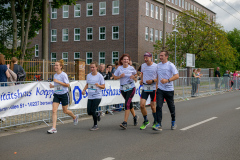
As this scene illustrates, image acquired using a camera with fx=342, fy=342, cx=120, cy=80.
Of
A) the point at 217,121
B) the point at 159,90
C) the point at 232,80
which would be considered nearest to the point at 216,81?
the point at 232,80

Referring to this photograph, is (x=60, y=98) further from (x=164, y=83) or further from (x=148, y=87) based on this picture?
(x=164, y=83)

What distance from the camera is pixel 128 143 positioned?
6.84 metres

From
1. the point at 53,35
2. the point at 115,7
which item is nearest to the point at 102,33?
the point at 115,7

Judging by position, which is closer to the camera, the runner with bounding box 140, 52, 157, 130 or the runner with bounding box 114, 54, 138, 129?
the runner with bounding box 140, 52, 157, 130

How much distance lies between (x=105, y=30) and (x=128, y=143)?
40.5 meters

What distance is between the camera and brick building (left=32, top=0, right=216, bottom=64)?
144 feet

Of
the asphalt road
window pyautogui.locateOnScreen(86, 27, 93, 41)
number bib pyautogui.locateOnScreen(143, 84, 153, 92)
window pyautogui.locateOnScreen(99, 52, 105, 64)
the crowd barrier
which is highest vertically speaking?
window pyautogui.locateOnScreen(86, 27, 93, 41)

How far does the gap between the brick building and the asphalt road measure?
34929mm

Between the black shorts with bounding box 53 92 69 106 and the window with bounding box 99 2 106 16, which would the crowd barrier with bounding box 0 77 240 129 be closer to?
the black shorts with bounding box 53 92 69 106

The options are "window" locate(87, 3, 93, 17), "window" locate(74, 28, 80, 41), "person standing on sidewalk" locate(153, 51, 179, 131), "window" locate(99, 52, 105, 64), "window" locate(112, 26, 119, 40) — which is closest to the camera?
"person standing on sidewalk" locate(153, 51, 179, 131)

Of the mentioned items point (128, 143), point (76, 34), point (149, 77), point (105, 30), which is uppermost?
point (105, 30)

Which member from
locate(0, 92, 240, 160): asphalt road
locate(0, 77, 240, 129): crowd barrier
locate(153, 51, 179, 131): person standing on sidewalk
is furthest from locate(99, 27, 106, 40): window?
locate(153, 51, 179, 131): person standing on sidewalk

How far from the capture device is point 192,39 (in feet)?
126

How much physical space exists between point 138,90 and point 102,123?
4514 millimetres
